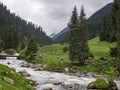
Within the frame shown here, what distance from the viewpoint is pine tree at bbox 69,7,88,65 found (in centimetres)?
7525

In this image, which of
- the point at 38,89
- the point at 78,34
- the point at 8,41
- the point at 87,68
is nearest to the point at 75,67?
the point at 87,68

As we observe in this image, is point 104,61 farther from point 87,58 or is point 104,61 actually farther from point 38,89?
point 38,89

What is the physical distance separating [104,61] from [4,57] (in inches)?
1707

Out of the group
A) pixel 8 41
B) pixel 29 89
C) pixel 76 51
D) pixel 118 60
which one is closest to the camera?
pixel 29 89

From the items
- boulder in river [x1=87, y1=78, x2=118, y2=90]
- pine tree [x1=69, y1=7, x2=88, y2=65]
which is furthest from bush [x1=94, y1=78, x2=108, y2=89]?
pine tree [x1=69, y1=7, x2=88, y2=65]

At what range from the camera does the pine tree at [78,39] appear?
247 ft

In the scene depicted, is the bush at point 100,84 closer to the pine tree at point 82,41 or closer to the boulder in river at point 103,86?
the boulder in river at point 103,86

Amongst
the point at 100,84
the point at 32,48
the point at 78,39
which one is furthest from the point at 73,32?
the point at 100,84

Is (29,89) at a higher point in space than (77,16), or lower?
lower

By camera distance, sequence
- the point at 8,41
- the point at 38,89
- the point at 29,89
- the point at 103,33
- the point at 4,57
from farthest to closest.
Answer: the point at 8,41 → the point at 103,33 → the point at 4,57 → the point at 38,89 → the point at 29,89

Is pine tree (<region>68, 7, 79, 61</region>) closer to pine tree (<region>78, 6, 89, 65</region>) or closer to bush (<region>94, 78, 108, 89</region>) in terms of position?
pine tree (<region>78, 6, 89, 65</region>)

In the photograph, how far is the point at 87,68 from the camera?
70.6 metres

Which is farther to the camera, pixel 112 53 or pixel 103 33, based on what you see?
pixel 103 33

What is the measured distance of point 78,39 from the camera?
76312mm
